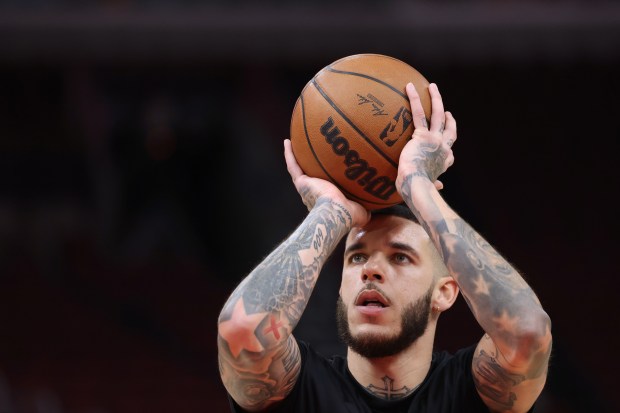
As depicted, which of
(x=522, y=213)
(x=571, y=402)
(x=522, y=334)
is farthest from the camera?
(x=522, y=213)

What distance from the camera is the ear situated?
3.26 metres

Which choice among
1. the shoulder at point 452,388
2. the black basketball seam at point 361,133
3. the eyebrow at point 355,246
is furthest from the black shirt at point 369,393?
the black basketball seam at point 361,133

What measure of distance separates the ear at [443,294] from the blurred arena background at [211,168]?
412 centimetres

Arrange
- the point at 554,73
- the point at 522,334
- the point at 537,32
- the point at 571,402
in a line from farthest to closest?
the point at 554,73 → the point at 571,402 → the point at 537,32 → the point at 522,334

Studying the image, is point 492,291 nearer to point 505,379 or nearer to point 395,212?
point 505,379

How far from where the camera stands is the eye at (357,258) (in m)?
3.26

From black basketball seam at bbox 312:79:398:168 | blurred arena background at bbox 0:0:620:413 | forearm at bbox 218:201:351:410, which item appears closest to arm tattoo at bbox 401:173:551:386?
black basketball seam at bbox 312:79:398:168

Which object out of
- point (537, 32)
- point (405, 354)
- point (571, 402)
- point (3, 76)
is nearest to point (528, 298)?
point (405, 354)

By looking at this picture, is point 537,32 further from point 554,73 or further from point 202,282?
point 202,282

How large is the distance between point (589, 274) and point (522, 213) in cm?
88

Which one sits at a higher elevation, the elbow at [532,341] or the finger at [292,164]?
the finger at [292,164]

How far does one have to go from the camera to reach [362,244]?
3266mm

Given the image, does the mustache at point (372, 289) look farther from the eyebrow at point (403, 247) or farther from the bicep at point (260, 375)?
the bicep at point (260, 375)

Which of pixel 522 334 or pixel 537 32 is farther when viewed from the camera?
pixel 537 32
